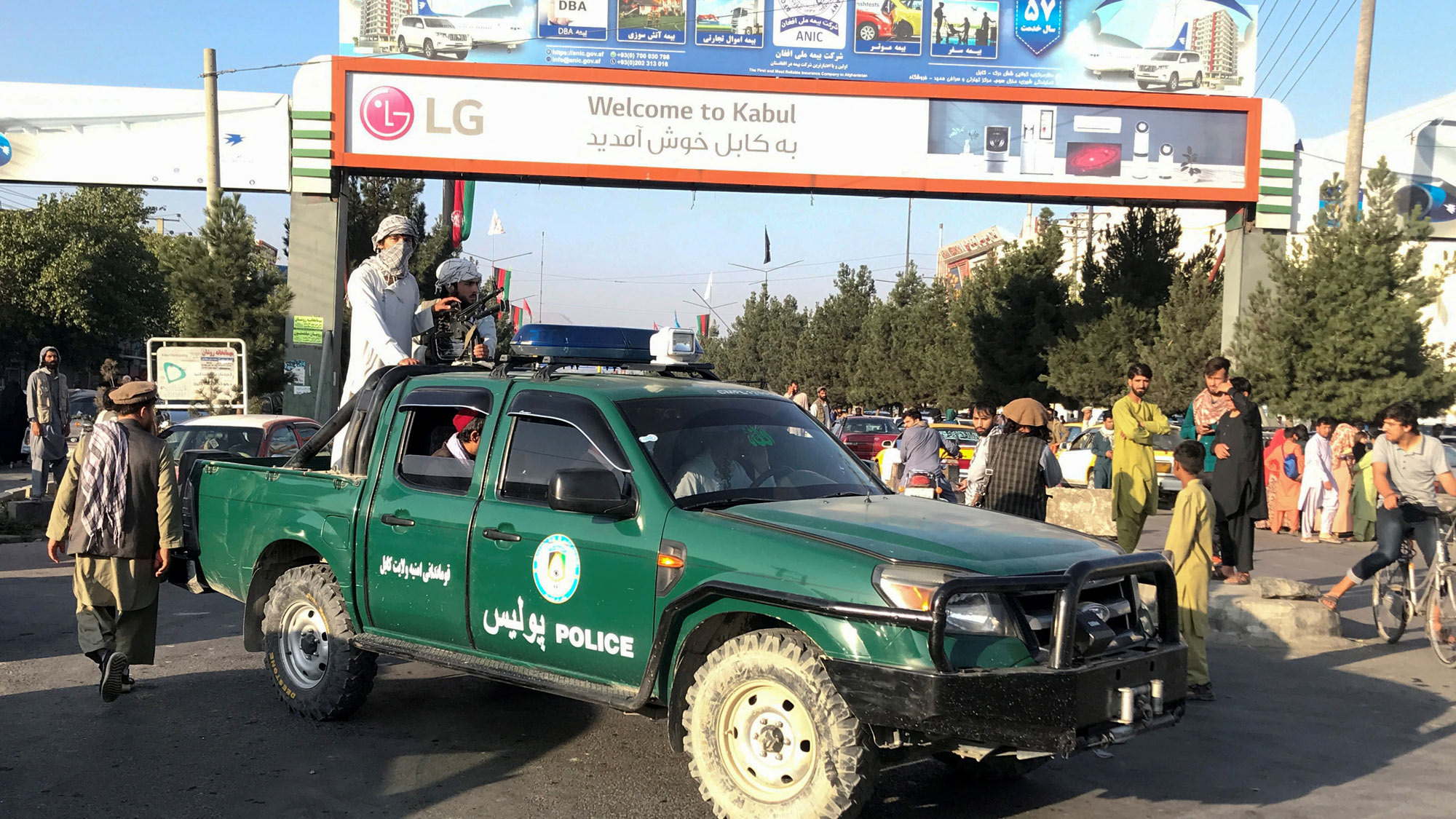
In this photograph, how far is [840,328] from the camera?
5644 cm

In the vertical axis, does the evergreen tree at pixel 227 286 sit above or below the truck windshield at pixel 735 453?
above

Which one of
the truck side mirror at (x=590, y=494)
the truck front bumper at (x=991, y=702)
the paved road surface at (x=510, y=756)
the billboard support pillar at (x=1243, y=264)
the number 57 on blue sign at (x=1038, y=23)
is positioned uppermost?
the number 57 on blue sign at (x=1038, y=23)

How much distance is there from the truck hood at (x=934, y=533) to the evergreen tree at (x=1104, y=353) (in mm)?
24770

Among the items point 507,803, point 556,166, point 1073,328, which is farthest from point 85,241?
point 507,803

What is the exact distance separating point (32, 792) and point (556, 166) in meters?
19.2

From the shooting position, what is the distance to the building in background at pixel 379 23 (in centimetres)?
2284

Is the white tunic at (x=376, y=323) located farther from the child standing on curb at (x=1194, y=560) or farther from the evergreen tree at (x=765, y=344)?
the evergreen tree at (x=765, y=344)

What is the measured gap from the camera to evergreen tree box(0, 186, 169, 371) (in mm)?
41531

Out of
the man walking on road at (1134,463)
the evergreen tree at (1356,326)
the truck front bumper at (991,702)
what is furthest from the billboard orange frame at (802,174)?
the truck front bumper at (991,702)

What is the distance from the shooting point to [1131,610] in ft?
15.7

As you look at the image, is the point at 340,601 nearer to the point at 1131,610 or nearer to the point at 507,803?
the point at 507,803

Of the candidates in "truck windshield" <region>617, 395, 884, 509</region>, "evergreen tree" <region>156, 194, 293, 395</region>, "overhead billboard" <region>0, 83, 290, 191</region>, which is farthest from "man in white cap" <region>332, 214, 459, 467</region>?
"overhead billboard" <region>0, 83, 290, 191</region>

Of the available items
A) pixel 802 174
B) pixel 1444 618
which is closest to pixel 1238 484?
pixel 1444 618

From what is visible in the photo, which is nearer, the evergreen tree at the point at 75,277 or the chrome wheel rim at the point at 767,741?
the chrome wheel rim at the point at 767,741
